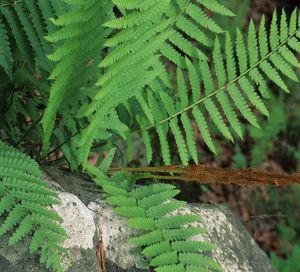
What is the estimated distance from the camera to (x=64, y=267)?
161 centimetres

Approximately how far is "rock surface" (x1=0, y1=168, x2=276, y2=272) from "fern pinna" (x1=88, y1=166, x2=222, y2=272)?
0.06 metres

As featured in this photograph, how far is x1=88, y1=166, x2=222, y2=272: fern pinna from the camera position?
5.33 ft

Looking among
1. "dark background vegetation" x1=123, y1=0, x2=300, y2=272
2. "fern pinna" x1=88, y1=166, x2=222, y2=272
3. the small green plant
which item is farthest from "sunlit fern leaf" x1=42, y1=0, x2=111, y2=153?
"dark background vegetation" x1=123, y1=0, x2=300, y2=272

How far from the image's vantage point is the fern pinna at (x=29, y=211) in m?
1.52

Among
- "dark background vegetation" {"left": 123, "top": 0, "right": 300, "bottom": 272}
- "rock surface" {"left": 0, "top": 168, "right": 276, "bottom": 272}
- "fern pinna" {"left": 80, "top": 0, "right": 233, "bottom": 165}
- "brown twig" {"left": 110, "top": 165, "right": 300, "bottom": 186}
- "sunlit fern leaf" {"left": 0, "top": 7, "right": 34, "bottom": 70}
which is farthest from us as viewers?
"dark background vegetation" {"left": 123, "top": 0, "right": 300, "bottom": 272}

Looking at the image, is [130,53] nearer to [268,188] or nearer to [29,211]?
[29,211]

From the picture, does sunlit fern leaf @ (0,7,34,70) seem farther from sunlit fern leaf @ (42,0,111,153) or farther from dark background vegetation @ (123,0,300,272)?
dark background vegetation @ (123,0,300,272)

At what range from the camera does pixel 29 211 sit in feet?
5.20

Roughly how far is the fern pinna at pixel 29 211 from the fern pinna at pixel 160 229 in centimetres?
23

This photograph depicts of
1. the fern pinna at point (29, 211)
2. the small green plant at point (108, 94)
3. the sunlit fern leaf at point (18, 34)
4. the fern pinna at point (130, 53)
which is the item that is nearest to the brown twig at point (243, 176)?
the small green plant at point (108, 94)

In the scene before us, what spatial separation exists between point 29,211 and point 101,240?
266 millimetres

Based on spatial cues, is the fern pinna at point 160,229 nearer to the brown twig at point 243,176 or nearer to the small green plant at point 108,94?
the small green plant at point 108,94

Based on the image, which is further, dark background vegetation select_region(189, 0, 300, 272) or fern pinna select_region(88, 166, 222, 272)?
dark background vegetation select_region(189, 0, 300, 272)

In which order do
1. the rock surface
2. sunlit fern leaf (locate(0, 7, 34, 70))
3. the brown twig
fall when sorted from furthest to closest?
sunlit fern leaf (locate(0, 7, 34, 70))
the brown twig
the rock surface
